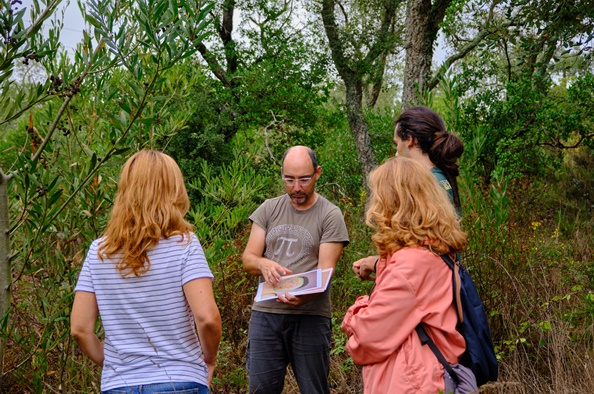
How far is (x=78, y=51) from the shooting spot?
3684 millimetres

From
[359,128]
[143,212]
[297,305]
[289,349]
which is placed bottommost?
[289,349]

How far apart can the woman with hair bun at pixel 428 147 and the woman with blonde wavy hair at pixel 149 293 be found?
1.04 metres

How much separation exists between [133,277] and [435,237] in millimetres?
1280

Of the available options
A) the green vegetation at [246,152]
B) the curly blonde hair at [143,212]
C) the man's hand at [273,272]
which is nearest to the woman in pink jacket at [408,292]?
the green vegetation at [246,152]

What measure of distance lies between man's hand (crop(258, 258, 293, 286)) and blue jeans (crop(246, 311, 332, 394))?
0.31 meters

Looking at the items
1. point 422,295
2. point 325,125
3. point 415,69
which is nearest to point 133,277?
point 422,295

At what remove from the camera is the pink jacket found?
259cm

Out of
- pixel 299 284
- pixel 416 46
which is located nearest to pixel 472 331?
pixel 299 284

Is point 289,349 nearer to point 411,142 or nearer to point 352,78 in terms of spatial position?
point 411,142

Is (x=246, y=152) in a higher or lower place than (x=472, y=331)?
higher

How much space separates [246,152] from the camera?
8.13 metres

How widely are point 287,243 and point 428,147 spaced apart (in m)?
1.14

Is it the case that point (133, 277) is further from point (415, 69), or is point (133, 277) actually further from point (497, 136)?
point (497, 136)

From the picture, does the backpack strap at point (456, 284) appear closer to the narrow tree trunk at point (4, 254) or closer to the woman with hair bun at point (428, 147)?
the woman with hair bun at point (428, 147)
